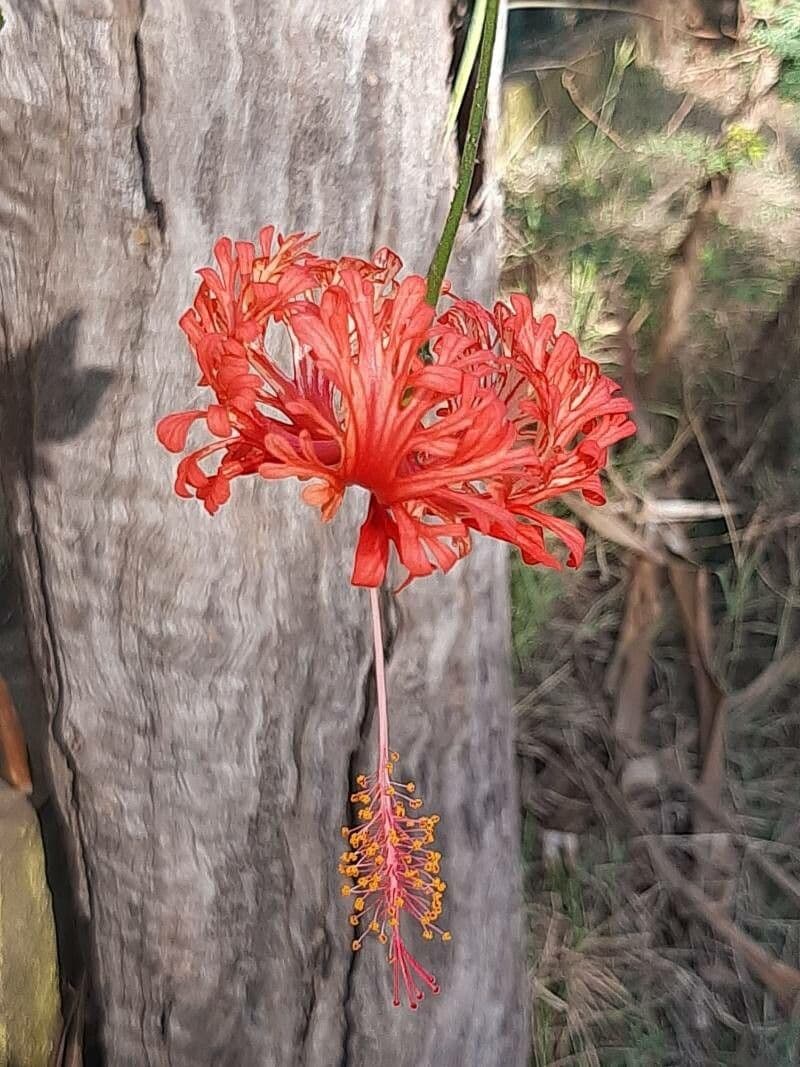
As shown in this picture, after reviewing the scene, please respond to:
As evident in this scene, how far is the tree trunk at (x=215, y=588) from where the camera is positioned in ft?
2.36

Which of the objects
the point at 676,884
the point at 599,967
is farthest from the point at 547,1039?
the point at 676,884

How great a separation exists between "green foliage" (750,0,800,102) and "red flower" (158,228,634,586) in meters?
0.97

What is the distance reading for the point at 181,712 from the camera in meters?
0.83

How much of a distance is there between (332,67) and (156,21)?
0.44 ft

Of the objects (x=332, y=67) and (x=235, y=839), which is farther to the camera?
(x=235, y=839)

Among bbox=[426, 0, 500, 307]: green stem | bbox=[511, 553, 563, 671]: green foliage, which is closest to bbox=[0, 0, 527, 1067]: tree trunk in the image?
bbox=[426, 0, 500, 307]: green stem

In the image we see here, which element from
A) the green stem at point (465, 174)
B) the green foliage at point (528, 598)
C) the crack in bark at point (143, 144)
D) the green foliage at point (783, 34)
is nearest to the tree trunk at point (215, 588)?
the crack in bark at point (143, 144)

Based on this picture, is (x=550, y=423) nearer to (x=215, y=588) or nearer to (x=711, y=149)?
(x=215, y=588)

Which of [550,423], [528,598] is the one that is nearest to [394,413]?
[550,423]

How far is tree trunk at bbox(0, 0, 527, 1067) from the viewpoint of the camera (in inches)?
28.3

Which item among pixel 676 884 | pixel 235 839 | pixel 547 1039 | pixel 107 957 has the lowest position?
pixel 547 1039

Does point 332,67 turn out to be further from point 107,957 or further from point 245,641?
point 107,957

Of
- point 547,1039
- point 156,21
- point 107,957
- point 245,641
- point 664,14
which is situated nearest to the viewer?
point 156,21

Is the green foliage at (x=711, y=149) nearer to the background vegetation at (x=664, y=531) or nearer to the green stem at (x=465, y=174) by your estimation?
the background vegetation at (x=664, y=531)
